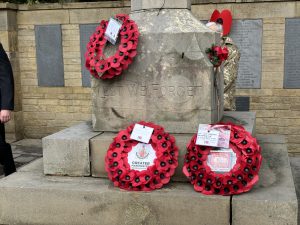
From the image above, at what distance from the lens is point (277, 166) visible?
3.46 meters

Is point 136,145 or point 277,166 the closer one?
point 136,145

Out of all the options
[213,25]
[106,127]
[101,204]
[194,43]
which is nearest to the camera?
[101,204]

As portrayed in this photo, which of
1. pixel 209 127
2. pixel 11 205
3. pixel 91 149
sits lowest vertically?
pixel 11 205

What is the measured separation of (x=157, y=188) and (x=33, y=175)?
112 cm

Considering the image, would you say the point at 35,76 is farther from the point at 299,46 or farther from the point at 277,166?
the point at 277,166

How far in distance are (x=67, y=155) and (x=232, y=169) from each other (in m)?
1.32

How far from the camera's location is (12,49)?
7066 millimetres

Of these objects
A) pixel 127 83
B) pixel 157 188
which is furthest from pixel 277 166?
pixel 127 83

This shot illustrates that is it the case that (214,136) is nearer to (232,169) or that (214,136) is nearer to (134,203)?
(232,169)

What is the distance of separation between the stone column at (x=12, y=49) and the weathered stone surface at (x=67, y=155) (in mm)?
4025

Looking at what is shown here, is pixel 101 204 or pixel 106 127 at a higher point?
pixel 106 127

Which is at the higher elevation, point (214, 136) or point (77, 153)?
point (214, 136)

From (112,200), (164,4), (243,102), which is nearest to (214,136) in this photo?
(112,200)

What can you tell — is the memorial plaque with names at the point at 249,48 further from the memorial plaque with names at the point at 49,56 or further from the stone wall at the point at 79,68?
the memorial plaque with names at the point at 49,56
